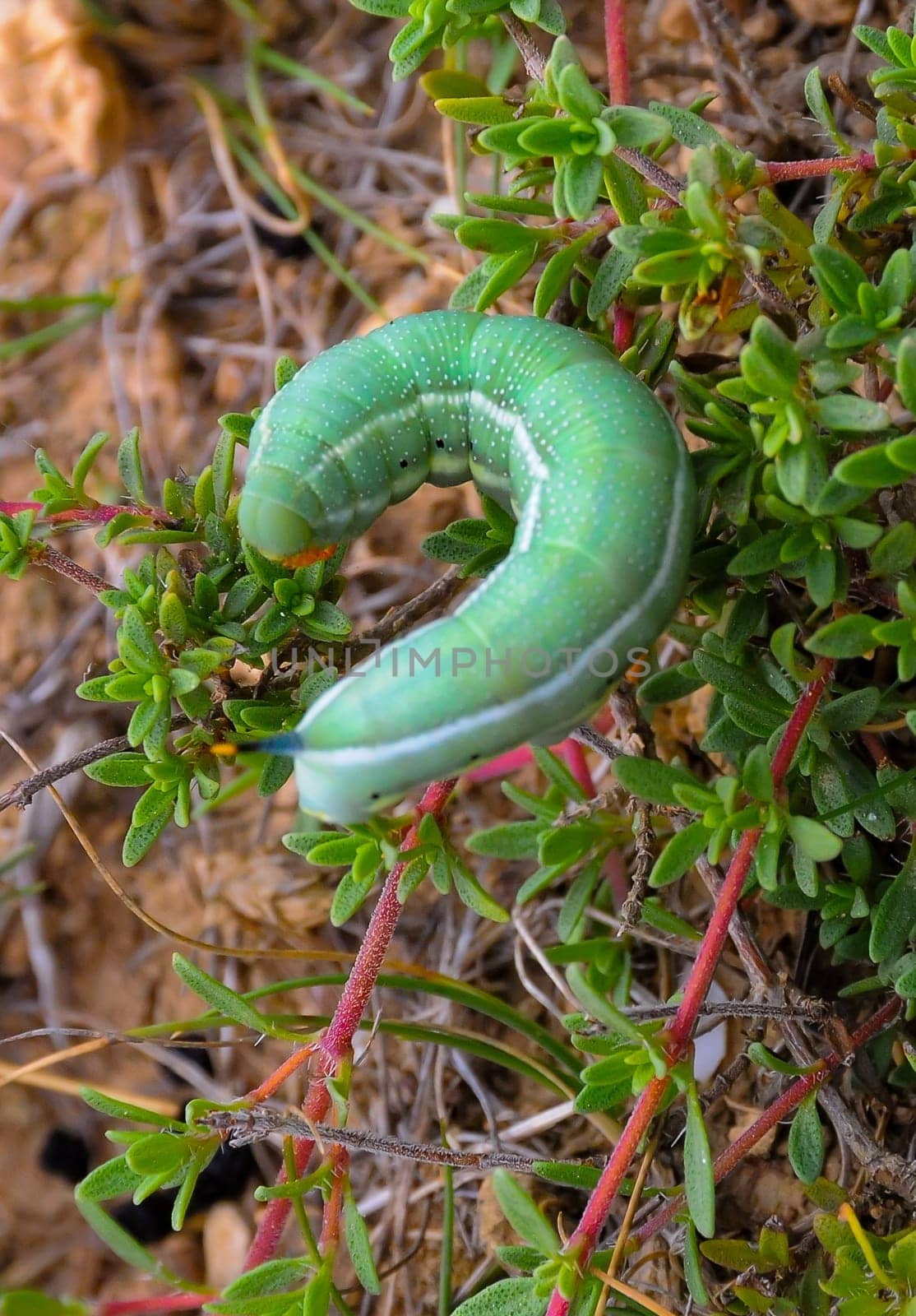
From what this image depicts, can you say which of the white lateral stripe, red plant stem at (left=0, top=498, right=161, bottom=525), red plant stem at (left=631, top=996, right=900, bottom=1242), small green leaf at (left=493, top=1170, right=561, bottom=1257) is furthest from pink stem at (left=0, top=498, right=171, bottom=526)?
red plant stem at (left=631, top=996, right=900, bottom=1242)

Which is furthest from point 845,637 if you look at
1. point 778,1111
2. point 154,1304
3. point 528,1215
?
point 154,1304

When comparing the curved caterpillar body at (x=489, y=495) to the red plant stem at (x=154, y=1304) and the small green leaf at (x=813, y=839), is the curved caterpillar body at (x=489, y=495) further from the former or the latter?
the red plant stem at (x=154, y=1304)

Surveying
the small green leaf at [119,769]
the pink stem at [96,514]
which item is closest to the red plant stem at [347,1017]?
the small green leaf at [119,769]

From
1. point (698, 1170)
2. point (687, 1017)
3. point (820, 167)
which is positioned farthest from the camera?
point (820, 167)

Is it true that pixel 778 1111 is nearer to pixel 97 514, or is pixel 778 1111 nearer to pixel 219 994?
pixel 219 994

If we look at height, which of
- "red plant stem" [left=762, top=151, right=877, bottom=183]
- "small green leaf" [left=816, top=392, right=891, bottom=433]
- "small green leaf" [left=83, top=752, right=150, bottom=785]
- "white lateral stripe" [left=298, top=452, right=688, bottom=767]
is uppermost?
"red plant stem" [left=762, top=151, right=877, bottom=183]

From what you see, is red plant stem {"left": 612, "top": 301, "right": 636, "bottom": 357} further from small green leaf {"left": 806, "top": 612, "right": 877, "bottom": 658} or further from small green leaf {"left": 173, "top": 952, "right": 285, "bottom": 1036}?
small green leaf {"left": 173, "top": 952, "right": 285, "bottom": 1036}
